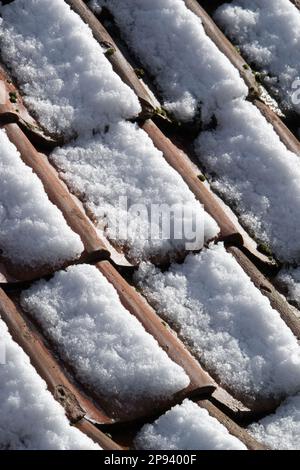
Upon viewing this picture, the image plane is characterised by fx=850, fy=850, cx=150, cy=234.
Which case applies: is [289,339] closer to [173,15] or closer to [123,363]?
[123,363]

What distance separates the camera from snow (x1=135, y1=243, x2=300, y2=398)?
2463 mm

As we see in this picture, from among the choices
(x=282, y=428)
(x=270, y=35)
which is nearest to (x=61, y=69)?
(x=270, y=35)

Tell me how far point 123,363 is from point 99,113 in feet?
3.02

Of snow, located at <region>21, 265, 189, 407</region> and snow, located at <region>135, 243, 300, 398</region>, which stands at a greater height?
snow, located at <region>135, 243, 300, 398</region>

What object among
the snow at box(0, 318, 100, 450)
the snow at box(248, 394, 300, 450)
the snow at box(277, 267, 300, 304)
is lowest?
the snow at box(0, 318, 100, 450)

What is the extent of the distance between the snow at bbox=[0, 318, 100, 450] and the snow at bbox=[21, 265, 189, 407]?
0.15m

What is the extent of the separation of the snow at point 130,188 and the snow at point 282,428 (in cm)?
57

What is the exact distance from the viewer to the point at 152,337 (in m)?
2.40

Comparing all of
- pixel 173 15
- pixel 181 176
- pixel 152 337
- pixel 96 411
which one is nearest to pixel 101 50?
pixel 173 15

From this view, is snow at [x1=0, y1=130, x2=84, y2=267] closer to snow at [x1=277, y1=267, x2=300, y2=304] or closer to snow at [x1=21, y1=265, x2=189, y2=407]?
snow at [x1=21, y1=265, x2=189, y2=407]

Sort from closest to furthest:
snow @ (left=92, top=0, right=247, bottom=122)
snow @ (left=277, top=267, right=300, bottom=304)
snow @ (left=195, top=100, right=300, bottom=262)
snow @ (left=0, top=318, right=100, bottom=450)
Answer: snow @ (left=0, top=318, right=100, bottom=450) → snow @ (left=277, top=267, right=300, bottom=304) → snow @ (left=195, top=100, right=300, bottom=262) → snow @ (left=92, top=0, right=247, bottom=122)

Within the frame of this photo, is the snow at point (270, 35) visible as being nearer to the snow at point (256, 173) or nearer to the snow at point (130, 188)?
the snow at point (256, 173)

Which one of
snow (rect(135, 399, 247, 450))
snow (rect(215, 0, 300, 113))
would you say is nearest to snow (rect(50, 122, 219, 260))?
snow (rect(135, 399, 247, 450))

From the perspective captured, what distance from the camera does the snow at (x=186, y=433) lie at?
87.7 inches
